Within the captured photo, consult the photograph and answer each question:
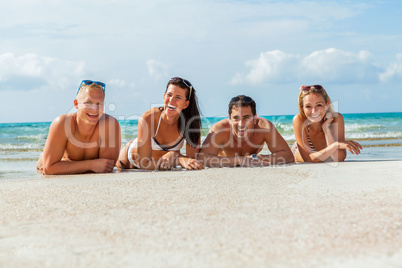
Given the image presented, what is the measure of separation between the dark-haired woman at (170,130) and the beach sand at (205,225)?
1634 millimetres

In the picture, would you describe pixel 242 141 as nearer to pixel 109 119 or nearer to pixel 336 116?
pixel 336 116

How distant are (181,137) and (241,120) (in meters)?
0.84

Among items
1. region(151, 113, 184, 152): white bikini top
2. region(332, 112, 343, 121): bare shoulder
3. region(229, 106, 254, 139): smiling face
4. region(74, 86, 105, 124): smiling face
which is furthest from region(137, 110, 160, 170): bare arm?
region(332, 112, 343, 121): bare shoulder

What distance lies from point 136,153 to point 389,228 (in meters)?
4.06

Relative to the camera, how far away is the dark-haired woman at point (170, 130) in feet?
17.7

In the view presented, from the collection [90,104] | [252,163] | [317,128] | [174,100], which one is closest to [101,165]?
[90,104]

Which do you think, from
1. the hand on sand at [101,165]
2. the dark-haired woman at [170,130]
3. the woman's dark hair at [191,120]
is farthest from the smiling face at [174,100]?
the hand on sand at [101,165]

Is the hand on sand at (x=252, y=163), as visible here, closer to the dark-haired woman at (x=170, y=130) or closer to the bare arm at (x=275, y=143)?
the bare arm at (x=275, y=143)

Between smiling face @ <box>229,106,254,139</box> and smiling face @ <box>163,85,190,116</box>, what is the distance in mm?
732

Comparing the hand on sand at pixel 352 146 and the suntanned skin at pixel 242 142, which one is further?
the suntanned skin at pixel 242 142

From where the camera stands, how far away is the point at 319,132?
6320 millimetres

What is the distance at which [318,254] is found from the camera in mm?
1863

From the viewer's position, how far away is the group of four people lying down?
5227 mm

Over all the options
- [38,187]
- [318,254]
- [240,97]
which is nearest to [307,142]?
[240,97]
